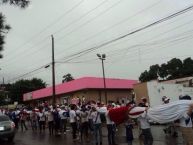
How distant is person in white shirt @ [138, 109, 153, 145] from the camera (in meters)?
13.7

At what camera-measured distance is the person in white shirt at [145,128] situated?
45.1 ft

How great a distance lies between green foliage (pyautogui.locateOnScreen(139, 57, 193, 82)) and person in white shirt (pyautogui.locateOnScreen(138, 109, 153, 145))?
5484cm

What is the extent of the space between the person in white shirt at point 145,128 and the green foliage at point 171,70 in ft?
180

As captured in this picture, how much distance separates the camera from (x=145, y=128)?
1382 cm

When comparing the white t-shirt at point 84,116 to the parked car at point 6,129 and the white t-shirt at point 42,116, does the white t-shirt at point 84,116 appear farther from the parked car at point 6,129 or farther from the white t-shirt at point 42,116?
the white t-shirt at point 42,116

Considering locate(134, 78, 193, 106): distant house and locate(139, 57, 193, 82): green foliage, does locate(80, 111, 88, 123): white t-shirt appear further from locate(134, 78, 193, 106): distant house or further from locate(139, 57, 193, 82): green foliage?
locate(139, 57, 193, 82): green foliage

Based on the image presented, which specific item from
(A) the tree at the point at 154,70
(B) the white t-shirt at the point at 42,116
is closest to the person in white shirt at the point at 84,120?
(B) the white t-shirt at the point at 42,116

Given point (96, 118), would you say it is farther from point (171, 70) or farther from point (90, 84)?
point (171, 70)

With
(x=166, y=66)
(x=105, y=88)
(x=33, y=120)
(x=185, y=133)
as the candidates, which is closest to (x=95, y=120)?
(x=185, y=133)

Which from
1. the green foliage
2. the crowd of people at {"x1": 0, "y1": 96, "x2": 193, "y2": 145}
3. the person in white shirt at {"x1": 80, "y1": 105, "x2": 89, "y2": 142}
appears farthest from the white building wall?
the green foliage

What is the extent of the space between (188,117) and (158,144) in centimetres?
402

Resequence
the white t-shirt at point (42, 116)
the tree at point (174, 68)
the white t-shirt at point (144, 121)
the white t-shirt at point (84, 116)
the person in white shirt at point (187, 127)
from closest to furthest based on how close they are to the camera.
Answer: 1. the person in white shirt at point (187, 127)
2. the white t-shirt at point (144, 121)
3. the white t-shirt at point (84, 116)
4. the white t-shirt at point (42, 116)
5. the tree at point (174, 68)

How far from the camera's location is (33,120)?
103 feet

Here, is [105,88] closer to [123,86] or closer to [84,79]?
[84,79]
